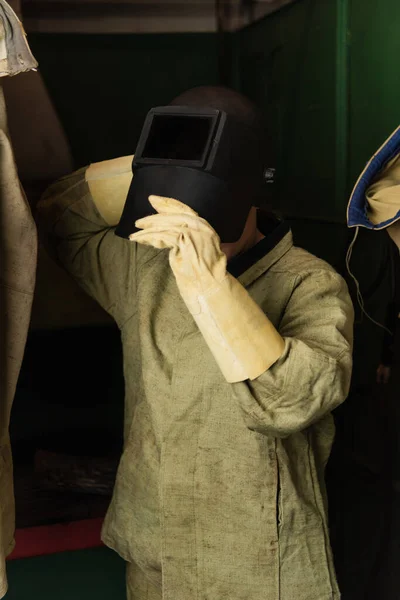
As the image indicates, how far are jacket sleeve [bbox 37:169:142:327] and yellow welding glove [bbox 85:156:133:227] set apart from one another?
2cm

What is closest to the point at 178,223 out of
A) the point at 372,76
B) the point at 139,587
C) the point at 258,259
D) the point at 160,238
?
the point at 160,238

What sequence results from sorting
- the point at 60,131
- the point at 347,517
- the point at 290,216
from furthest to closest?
1. the point at 290,216
2. the point at 60,131
3. the point at 347,517

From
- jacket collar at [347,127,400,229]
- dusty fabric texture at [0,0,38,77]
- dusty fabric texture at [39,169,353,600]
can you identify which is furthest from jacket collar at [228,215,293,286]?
dusty fabric texture at [0,0,38,77]

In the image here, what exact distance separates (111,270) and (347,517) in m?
0.94

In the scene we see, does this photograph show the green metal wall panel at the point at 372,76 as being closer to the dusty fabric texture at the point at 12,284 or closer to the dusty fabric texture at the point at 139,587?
the dusty fabric texture at the point at 12,284

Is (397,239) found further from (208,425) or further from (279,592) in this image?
(279,592)

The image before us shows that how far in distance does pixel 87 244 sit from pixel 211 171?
1.35 ft

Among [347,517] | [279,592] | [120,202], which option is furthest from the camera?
[347,517]

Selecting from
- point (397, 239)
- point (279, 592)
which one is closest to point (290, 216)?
point (397, 239)

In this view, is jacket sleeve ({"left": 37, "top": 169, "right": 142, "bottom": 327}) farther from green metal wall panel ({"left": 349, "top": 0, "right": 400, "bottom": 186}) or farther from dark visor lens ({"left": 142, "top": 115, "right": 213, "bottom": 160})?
green metal wall panel ({"left": 349, "top": 0, "right": 400, "bottom": 186})

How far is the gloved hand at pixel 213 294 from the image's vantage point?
1.01 m

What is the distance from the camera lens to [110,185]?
138cm

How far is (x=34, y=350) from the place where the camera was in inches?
87.4

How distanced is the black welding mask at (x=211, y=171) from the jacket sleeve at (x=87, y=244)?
237 millimetres
